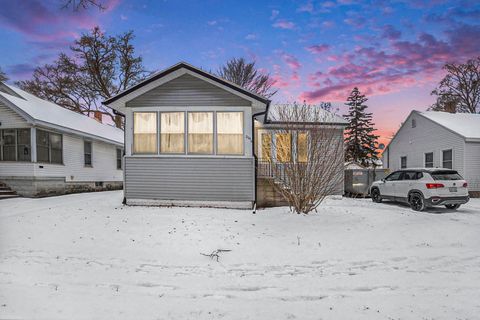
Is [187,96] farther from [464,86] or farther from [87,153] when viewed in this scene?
[464,86]

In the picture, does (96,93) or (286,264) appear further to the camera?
(96,93)

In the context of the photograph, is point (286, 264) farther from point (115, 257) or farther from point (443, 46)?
point (443, 46)

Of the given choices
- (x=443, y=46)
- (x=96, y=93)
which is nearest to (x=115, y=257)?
(x=443, y=46)

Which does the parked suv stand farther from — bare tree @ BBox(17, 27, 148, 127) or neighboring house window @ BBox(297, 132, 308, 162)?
bare tree @ BBox(17, 27, 148, 127)

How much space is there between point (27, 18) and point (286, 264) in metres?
9.25

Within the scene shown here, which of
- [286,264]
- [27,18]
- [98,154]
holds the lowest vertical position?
[286,264]

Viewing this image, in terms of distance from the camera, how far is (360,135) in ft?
107

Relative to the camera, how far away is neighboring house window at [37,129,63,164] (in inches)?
548

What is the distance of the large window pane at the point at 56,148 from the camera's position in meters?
14.8

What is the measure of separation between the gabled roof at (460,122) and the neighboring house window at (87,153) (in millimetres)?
22771

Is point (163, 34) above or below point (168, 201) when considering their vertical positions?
above

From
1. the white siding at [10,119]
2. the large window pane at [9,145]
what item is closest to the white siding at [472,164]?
the white siding at [10,119]

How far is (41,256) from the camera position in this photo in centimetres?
541

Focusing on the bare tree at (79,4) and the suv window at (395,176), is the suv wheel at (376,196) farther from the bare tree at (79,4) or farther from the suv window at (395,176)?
the bare tree at (79,4)
